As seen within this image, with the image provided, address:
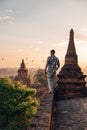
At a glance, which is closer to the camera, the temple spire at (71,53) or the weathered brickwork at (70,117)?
the weathered brickwork at (70,117)

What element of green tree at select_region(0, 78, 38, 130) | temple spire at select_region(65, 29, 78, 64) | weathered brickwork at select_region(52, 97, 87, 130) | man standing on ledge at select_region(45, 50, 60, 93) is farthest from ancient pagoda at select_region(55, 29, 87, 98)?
green tree at select_region(0, 78, 38, 130)

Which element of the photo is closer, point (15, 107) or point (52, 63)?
point (52, 63)

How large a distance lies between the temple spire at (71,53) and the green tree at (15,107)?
12.6m

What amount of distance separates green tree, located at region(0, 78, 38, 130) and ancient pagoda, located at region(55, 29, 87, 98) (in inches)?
501

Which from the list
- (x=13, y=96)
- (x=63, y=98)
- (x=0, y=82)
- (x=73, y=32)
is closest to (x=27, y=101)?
(x=13, y=96)

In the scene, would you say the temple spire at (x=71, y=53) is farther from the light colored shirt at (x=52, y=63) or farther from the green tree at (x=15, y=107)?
the green tree at (x=15, y=107)

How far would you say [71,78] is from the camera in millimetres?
19328

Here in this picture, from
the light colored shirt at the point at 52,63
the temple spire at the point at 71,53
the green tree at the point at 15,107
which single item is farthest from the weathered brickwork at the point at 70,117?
the green tree at the point at 15,107

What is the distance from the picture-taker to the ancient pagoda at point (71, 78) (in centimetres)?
1747

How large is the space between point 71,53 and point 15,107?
13.3 m

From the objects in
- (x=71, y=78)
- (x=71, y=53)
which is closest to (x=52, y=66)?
(x=71, y=78)

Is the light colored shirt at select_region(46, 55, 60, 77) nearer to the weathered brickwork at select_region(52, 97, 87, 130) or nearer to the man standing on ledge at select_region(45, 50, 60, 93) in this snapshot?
the man standing on ledge at select_region(45, 50, 60, 93)

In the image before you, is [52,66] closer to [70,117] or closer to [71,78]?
[70,117]

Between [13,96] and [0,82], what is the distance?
3538mm
